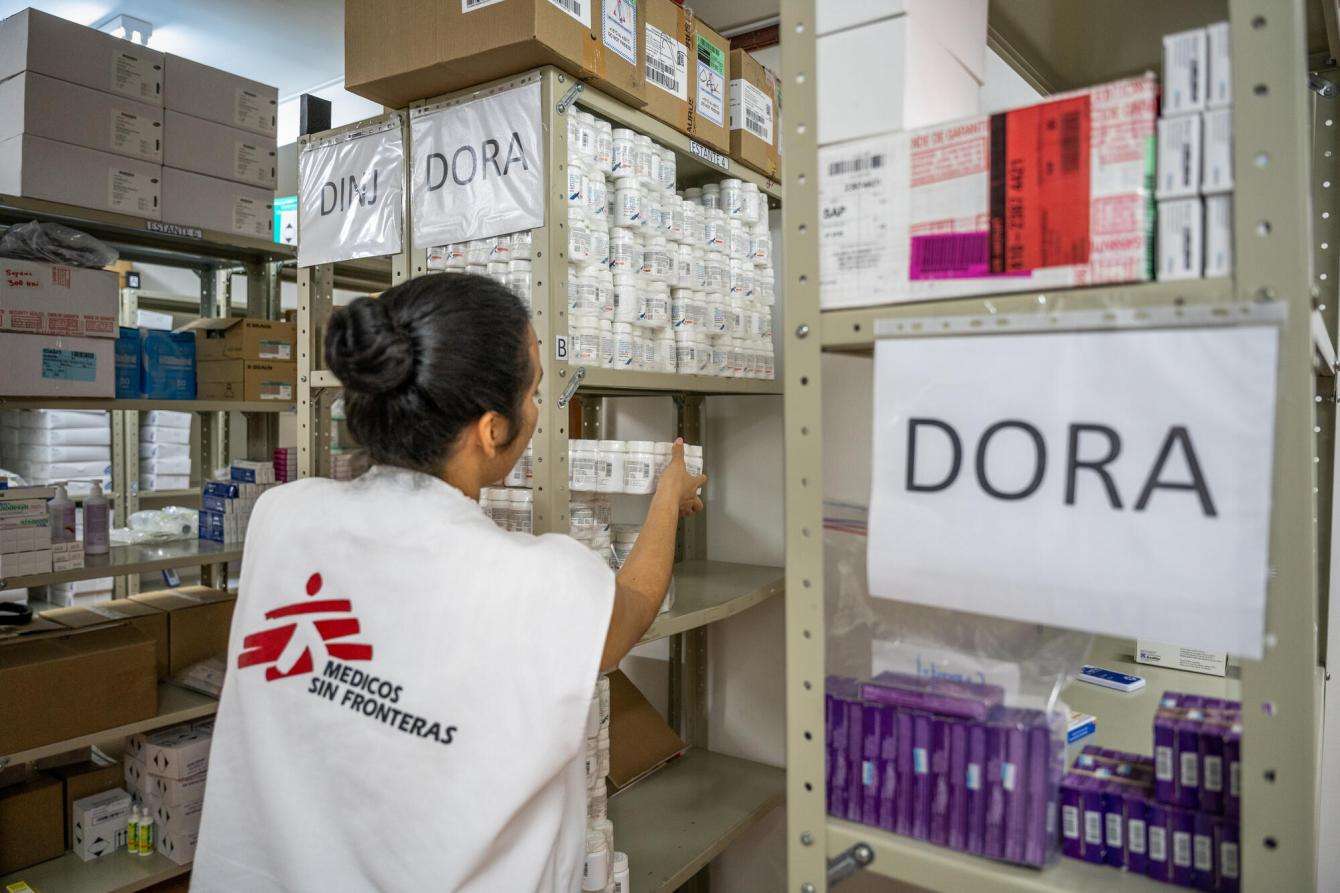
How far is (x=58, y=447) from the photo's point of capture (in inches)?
181

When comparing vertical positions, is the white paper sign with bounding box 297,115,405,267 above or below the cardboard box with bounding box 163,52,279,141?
below

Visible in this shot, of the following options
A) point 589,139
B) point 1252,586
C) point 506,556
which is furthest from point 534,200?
point 1252,586

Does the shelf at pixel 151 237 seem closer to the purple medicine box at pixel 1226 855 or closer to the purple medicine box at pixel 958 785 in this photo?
the purple medicine box at pixel 958 785

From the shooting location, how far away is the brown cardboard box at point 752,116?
7.37ft

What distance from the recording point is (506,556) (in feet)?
3.59

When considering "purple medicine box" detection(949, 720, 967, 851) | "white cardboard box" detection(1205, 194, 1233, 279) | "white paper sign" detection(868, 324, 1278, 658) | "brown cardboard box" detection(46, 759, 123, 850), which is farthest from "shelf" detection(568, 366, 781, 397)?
"brown cardboard box" detection(46, 759, 123, 850)

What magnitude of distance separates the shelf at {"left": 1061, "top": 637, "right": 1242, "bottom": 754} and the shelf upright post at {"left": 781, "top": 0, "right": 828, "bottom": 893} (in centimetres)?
54

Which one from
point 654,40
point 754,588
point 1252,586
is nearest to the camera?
point 1252,586

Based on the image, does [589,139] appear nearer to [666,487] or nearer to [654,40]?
[654,40]

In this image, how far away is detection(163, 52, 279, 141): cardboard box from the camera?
113 inches

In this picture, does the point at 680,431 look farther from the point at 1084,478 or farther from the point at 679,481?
the point at 1084,478

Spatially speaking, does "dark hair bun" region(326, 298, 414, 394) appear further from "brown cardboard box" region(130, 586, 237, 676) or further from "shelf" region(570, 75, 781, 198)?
"brown cardboard box" region(130, 586, 237, 676)

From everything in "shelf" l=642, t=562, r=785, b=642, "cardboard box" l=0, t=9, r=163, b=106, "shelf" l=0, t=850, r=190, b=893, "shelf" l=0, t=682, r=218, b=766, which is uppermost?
"cardboard box" l=0, t=9, r=163, b=106

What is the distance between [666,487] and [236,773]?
0.88 m
